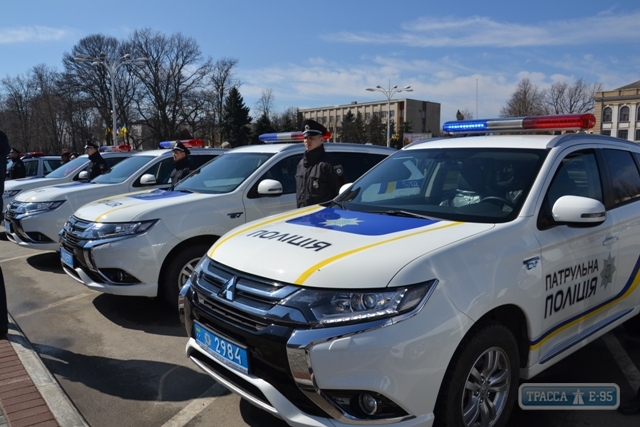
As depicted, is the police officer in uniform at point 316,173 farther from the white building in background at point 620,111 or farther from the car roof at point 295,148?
the white building in background at point 620,111

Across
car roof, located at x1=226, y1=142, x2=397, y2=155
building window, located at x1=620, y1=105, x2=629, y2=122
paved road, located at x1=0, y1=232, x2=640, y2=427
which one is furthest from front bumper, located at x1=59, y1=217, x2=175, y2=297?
building window, located at x1=620, y1=105, x2=629, y2=122

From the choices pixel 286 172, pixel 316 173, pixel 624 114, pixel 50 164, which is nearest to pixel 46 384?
pixel 316 173

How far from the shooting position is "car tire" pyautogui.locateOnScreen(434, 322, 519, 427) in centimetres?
246

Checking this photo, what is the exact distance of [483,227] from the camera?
2.90 metres

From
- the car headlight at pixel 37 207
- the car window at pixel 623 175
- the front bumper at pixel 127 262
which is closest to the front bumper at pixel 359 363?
the car window at pixel 623 175

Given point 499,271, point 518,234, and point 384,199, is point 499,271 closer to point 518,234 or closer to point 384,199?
point 518,234

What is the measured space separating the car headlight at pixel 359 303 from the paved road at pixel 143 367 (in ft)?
4.02

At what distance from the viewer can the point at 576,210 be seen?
2973mm

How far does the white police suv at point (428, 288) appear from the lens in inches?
92.4

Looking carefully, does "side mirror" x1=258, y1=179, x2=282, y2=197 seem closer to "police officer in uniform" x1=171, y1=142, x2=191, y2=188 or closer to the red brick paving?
"police officer in uniform" x1=171, y1=142, x2=191, y2=188

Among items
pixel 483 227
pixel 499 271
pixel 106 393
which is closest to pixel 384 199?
pixel 483 227

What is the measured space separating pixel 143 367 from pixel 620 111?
10177 centimetres

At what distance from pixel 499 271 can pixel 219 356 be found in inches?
62.1

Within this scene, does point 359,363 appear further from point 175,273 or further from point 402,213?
point 175,273
